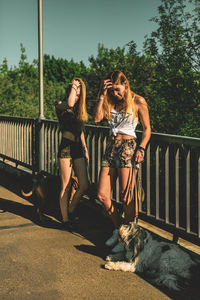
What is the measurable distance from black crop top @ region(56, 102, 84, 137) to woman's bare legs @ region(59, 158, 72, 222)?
1.31 feet

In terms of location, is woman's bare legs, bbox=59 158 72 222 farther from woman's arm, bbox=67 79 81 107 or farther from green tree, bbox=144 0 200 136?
green tree, bbox=144 0 200 136

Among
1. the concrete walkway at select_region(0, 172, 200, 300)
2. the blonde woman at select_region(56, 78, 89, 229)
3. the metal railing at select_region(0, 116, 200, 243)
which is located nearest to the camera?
the concrete walkway at select_region(0, 172, 200, 300)

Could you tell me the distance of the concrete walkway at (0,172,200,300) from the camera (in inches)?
136

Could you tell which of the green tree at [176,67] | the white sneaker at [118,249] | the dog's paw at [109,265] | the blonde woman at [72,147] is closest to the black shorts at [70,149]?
the blonde woman at [72,147]

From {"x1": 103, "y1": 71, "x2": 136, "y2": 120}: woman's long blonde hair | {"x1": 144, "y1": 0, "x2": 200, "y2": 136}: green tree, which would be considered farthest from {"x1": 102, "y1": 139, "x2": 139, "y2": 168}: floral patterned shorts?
{"x1": 144, "y1": 0, "x2": 200, "y2": 136}: green tree

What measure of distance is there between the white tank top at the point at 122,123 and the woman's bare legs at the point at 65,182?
1.08 meters

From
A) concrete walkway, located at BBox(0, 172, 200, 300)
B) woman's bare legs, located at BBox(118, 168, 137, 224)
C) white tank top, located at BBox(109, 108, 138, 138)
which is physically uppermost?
white tank top, located at BBox(109, 108, 138, 138)

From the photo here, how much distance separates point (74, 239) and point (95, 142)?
1568mm

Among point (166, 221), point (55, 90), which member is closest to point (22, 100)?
point (55, 90)

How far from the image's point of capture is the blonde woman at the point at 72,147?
513cm

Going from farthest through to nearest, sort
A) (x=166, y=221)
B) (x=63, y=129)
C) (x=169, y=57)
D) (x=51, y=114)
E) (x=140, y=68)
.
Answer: (x=51, y=114) < (x=140, y=68) < (x=169, y=57) < (x=63, y=129) < (x=166, y=221)

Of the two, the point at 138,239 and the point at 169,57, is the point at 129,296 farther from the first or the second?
the point at 169,57

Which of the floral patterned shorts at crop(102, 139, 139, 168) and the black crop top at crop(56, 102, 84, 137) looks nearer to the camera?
the floral patterned shorts at crop(102, 139, 139, 168)

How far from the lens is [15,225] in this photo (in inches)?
217
